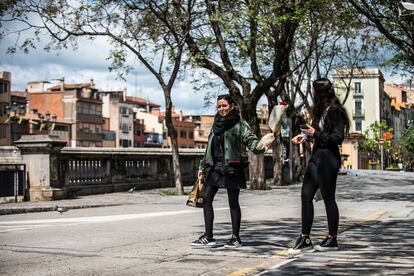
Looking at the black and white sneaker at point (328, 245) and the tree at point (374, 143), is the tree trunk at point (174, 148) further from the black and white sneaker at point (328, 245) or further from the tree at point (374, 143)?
the tree at point (374, 143)

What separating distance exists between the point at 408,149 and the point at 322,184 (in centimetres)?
9327

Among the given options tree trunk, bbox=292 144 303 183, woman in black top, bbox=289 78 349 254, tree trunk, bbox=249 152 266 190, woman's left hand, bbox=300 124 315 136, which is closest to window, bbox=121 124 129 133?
tree trunk, bbox=292 144 303 183

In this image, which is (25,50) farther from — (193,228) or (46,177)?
(193,228)

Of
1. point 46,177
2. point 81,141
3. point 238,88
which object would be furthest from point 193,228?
point 81,141

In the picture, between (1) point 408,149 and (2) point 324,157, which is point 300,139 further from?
(1) point 408,149

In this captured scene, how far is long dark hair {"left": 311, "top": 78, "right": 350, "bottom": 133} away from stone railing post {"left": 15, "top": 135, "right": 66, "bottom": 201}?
12335 millimetres

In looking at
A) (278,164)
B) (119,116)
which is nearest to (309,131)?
(278,164)

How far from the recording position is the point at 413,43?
19.2 metres

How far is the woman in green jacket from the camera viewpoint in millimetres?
7570

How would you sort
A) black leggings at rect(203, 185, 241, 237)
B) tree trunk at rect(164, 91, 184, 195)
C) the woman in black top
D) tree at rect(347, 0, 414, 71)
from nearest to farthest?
the woman in black top, black leggings at rect(203, 185, 241, 237), tree at rect(347, 0, 414, 71), tree trunk at rect(164, 91, 184, 195)

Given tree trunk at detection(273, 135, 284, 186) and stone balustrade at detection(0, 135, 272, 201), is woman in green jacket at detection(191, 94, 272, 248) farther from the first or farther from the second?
tree trunk at detection(273, 135, 284, 186)

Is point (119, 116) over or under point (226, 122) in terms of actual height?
over

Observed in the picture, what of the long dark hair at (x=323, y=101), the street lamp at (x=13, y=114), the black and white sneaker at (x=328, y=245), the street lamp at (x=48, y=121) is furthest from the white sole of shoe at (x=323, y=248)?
the street lamp at (x=48, y=121)

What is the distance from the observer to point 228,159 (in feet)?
24.7
